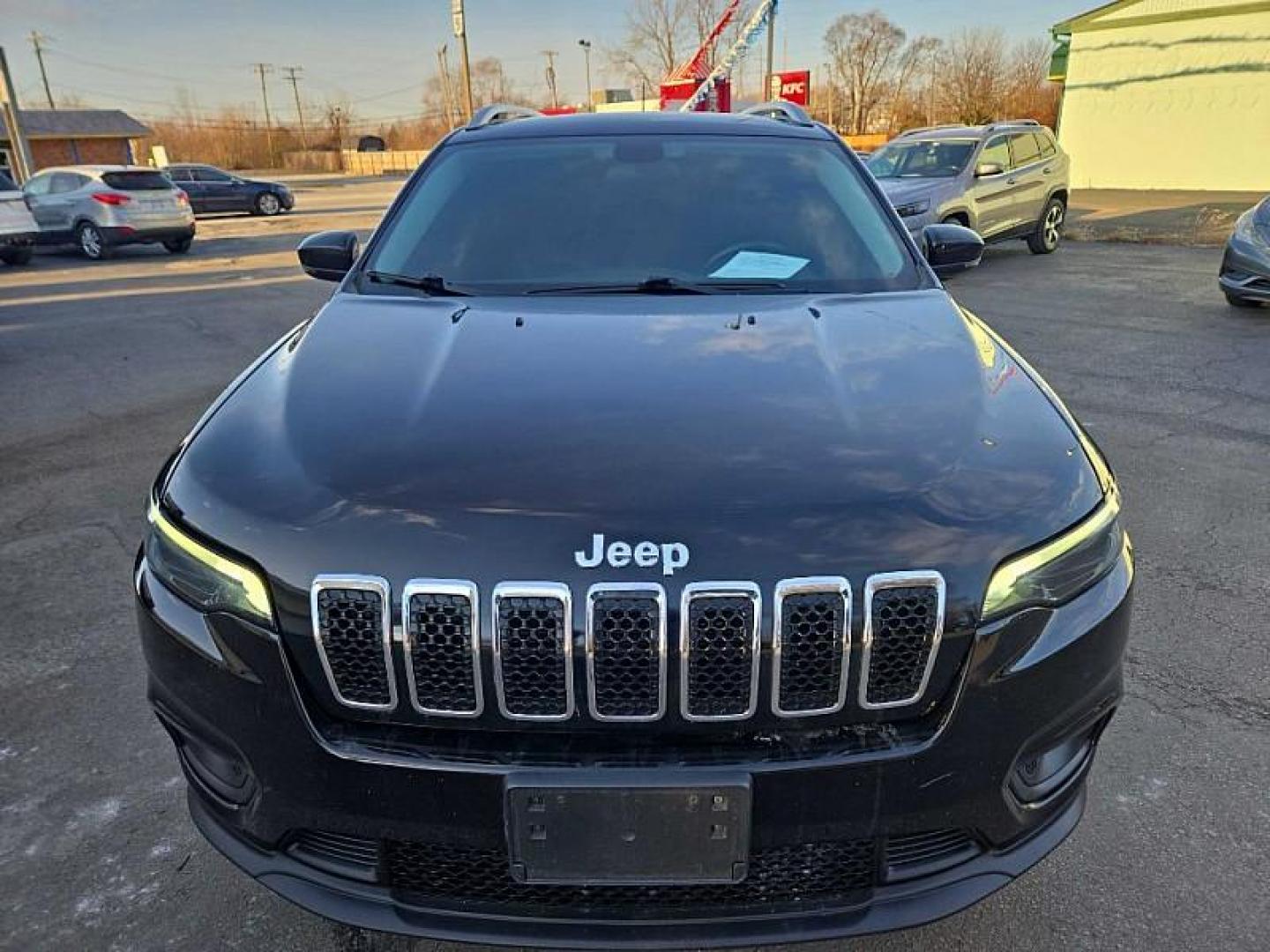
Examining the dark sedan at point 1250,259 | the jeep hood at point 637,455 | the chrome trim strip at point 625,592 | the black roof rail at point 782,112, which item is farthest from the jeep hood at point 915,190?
the chrome trim strip at point 625,592

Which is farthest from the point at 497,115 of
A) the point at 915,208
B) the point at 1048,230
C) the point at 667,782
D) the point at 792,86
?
the point at 792,86

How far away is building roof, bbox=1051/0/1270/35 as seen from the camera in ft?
66.1

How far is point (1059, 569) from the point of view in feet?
5.06

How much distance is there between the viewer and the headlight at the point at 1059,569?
1482mm

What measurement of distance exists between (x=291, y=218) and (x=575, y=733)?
25104 mm

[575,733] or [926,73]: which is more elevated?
[926,73]

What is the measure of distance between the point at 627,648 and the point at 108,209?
16.5 meters

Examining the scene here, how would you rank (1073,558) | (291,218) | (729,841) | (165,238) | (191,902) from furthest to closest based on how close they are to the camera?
(291,218)
(165,238)
(191,902)
(1073,558)
(729,841)

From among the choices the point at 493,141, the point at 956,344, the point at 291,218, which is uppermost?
the point at 493,141

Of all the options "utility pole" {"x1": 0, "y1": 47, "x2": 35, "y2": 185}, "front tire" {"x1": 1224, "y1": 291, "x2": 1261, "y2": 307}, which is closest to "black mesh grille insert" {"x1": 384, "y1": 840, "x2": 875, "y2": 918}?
"front tire" {"x1": 1224, "y1": 291, "x2": 1261, "y2": 307}

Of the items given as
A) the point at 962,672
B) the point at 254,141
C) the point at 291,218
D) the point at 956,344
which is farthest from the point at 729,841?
the point at 254,141

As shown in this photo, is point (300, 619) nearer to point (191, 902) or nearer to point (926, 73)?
point (191, 902)

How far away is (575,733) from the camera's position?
146 centimetres

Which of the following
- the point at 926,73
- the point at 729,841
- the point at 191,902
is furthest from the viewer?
the point at 926,73
